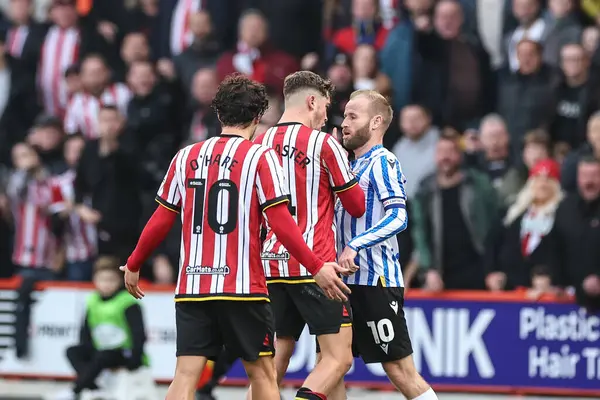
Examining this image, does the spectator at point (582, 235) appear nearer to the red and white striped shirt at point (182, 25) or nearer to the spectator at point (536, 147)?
the spectator at point (536, 147)

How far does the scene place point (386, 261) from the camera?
8.17m

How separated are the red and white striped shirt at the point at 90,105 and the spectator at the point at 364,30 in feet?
8.55

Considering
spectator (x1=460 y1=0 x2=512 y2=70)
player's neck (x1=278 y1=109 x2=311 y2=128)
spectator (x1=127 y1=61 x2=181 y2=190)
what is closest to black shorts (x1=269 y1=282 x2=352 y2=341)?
player's neck (x1=278 y1=109 x2=311 y2=128)

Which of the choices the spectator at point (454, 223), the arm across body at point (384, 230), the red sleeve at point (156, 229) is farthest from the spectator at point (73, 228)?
the arm across body at point (384, 230)

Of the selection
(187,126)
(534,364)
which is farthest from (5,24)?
(534,364)

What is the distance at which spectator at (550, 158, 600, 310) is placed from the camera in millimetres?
12133

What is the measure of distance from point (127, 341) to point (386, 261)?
16.2 ft

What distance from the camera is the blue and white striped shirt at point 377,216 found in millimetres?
7980

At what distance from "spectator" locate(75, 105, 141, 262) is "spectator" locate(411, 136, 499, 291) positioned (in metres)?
3.06

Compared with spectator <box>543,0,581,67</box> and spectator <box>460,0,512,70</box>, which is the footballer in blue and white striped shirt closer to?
spectator <box>543,0,581,67</box>

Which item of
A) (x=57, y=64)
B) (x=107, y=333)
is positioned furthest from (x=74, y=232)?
(x=57, y=64)

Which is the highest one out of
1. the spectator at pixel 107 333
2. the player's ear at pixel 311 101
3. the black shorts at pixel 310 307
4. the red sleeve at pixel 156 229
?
the player's ear at pixel 311 101

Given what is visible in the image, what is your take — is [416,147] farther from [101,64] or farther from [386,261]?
[386,261]

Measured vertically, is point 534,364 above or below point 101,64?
below
